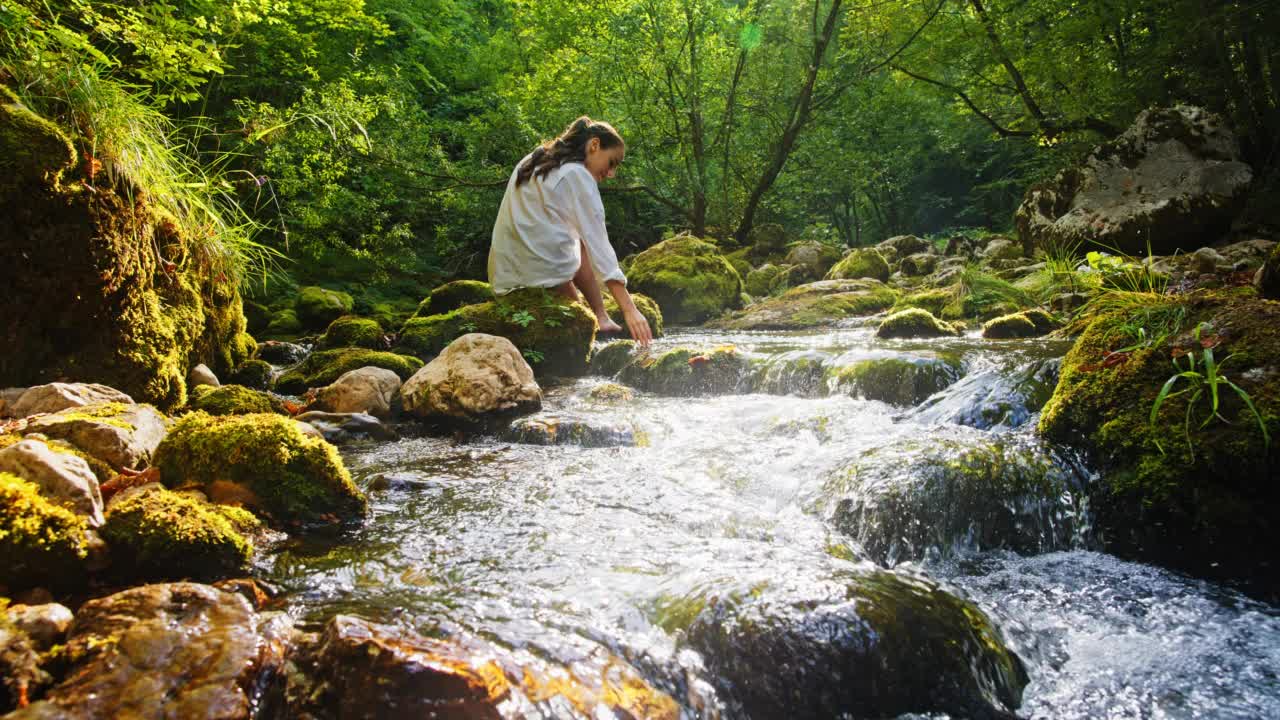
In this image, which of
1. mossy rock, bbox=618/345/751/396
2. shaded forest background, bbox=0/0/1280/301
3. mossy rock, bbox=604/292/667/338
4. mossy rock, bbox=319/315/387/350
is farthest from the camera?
mossy rock, bbox=604/292/667/338

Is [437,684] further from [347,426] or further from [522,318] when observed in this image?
[522,318]

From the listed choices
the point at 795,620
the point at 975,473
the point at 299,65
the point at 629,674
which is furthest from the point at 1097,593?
the point at 299,65

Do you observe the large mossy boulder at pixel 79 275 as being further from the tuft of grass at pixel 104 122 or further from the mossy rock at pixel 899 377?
the mossy rock at pixel 899 377

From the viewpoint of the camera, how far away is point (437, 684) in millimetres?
1600

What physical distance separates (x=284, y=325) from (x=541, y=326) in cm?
667

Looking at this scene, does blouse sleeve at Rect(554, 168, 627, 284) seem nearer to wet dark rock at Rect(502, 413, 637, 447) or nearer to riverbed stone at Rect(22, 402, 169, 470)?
wet dark rock at Rect(502, 413, 637, 447)

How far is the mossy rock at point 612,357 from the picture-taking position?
7.69 meters

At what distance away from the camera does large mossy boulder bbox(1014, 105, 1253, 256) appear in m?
8.84

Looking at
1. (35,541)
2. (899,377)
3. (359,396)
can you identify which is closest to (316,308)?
(359,396)

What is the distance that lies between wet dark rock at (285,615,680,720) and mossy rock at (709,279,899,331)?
9.07 metres

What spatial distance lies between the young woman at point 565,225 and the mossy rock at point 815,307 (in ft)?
16.4

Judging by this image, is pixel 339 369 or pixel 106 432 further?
pixel 339 369

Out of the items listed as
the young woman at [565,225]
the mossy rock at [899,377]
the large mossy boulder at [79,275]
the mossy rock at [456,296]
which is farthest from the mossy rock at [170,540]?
the mossy rock at [456,296]

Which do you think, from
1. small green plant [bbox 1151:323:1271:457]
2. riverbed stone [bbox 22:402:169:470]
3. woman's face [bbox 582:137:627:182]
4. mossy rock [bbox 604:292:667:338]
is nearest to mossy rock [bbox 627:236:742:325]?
mossy rock [bbox 604:292:667:338]
